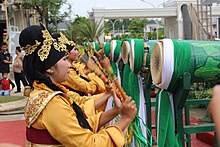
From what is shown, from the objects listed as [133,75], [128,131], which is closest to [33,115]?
[128,131]

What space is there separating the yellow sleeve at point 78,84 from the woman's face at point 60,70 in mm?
1830

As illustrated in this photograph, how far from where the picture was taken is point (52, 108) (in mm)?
1802

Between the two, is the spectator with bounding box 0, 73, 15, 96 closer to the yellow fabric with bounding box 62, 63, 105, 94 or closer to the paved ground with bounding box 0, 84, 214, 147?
the paved ground with bounding box 0, 84, 214, 147

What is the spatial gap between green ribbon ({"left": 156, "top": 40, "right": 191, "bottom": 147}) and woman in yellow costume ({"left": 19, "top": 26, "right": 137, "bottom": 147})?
1.94 feet

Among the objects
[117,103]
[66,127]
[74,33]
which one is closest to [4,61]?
[74,33]

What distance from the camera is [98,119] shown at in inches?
88.8

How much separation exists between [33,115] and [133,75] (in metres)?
1.98

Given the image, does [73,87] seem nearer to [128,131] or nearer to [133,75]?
[133,75]

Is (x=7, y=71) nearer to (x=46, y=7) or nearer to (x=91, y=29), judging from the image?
(x=91, y=29)

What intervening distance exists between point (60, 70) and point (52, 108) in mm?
254

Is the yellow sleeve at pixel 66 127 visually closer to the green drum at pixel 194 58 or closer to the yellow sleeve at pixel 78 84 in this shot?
the green drum at pixel 194 58

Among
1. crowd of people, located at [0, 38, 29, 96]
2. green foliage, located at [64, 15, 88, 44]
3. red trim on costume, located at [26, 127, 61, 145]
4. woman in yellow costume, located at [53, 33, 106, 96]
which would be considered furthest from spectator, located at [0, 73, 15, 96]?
red trim on costume, located at [26, 127, 61, 145]

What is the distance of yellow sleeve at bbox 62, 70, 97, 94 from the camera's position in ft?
12.6

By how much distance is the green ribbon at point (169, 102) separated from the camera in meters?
2.45
